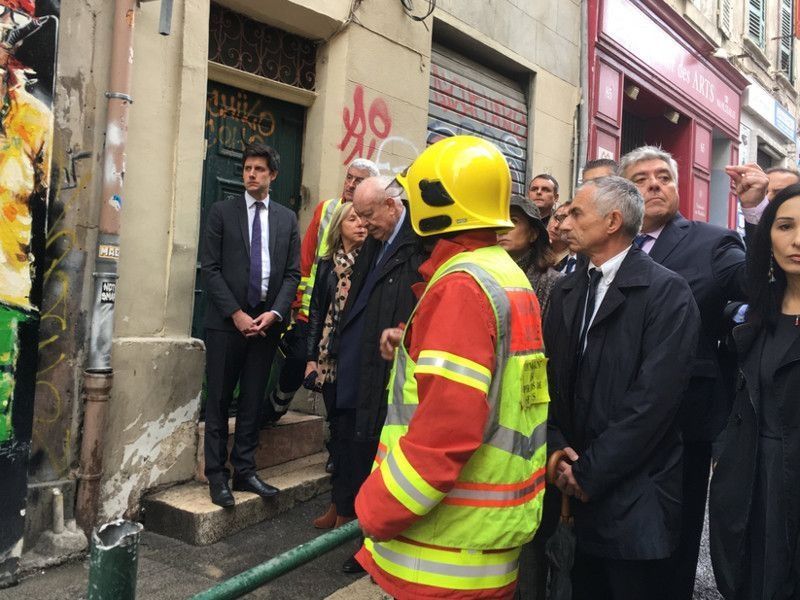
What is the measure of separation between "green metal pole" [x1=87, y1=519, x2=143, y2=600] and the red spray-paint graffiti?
15.3ft

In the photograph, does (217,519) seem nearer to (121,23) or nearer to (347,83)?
(121,23)

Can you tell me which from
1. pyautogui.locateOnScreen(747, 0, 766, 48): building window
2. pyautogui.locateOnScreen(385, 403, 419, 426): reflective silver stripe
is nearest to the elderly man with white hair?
pyautogui.locateOnScreen(385, 403, 419, 426): reflective silver stripe

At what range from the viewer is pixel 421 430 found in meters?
1.72

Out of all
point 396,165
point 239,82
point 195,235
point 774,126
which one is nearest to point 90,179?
point 195,235

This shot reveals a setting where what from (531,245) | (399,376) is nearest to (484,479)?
(399,376)

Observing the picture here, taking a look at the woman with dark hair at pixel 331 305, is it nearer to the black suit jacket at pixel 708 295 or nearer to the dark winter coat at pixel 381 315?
the dark winter coat at pixel 381 315

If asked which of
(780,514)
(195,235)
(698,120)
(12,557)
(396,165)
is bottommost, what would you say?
(12,557)

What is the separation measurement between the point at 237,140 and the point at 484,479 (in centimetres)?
409

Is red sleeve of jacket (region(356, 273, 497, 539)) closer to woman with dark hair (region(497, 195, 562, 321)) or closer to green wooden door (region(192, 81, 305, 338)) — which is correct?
woman with dark hair (region(497, 195, 562, 321))

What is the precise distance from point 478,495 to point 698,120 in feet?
41.0

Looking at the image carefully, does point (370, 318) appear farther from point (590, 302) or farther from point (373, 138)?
point (373, 138)

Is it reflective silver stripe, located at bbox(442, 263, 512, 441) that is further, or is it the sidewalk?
the sidewalk

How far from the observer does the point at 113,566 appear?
1.41m

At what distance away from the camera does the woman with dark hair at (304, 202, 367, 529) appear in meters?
4.20
